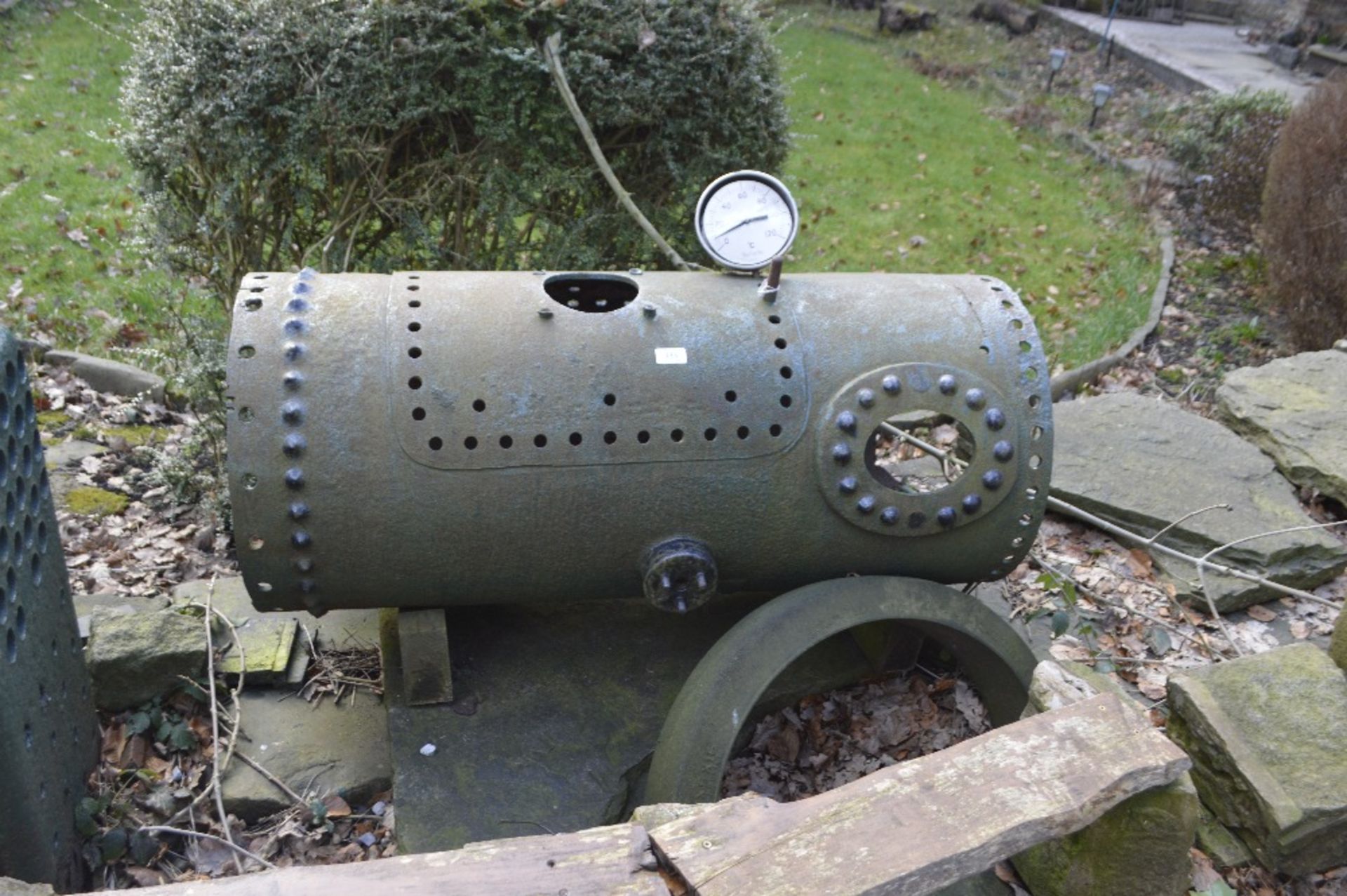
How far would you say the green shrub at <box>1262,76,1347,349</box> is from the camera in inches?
235

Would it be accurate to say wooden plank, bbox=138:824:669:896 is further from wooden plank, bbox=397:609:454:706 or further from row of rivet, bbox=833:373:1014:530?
row of rivet, bbox=833:373:1014:530

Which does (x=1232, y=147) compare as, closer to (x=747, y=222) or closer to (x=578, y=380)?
(x=747, y=222)

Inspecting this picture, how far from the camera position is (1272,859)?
9.57 feet

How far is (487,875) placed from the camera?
6.49 feet

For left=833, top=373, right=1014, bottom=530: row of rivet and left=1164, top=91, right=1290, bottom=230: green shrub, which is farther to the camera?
left=1164, top=91, right=1290, bottom=230: green shrub

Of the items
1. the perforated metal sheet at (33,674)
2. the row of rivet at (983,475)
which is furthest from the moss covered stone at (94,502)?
the row of rivet at (983,475)

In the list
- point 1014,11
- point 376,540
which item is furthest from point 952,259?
point 1014,11

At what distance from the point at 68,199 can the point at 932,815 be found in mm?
6963

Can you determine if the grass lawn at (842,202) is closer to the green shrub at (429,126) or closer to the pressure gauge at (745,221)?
the green shrub at (429,126)

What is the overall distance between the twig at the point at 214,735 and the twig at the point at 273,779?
0.27 feet

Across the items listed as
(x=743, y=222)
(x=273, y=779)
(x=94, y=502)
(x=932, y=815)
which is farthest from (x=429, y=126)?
(x=932, y=815)

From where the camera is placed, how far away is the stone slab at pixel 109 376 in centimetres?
525

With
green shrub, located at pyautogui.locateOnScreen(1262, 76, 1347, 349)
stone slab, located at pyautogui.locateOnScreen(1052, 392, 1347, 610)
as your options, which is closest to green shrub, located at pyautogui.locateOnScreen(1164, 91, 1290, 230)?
green shrub, located at pyautogui.locateOnScreen(1262, 76, 1347, 349)

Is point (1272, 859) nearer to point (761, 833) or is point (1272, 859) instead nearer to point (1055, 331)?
point (761, 833)
